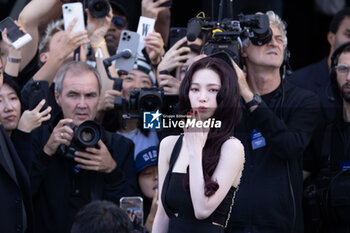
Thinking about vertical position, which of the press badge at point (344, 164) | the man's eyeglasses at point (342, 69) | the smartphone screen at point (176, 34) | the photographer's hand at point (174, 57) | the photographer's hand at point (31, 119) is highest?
the smartphone screen at point (176, 34)

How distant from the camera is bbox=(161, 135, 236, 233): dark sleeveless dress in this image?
3.21m

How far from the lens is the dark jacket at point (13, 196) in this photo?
3.80m

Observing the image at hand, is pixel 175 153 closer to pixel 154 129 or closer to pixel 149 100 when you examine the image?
pixel 149 100

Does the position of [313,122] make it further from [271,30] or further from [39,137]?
[39,137]

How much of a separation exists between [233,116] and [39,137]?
1.33 metres

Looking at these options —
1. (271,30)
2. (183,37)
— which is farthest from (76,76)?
(271,30)

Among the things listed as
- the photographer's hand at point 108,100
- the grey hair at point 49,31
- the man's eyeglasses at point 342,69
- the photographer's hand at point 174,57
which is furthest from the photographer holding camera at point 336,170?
the grey hair at point 49,31

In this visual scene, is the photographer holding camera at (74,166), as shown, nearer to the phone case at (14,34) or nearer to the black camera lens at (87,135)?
the black camera lens at (87,135)

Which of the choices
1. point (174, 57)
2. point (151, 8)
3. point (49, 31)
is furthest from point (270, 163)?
point (49, 31)

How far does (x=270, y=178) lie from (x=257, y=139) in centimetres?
21

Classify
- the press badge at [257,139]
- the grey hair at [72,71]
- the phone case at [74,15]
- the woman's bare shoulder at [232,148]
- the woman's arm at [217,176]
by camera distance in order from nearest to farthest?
the woman's arm at [217,176], the woman's bare shoulder at [232,148], the press badge at [257,139], the grey hair at [72,71], the phone case at [74,15]

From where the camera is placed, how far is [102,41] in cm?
462

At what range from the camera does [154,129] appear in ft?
13.9

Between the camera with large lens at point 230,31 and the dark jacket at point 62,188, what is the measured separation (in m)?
0.89
